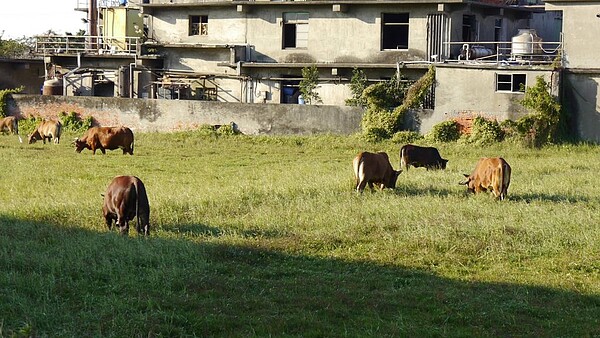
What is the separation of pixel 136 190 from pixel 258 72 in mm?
26966

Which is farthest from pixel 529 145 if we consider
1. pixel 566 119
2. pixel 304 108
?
pixel 304 108

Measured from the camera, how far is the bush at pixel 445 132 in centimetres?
3338

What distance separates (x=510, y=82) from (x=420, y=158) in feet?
29.9

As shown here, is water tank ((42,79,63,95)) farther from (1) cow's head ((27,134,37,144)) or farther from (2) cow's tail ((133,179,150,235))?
(2) cow's tail ((133,179,150,235))

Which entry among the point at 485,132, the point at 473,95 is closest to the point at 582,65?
the point at 473,95

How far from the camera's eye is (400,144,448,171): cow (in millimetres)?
25562

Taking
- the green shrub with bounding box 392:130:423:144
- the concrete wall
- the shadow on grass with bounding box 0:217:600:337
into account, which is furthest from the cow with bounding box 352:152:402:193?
the concrete wall

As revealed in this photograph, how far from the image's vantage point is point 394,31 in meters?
39.5

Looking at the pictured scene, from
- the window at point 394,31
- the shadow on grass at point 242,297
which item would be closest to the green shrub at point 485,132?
the window at point 394,31

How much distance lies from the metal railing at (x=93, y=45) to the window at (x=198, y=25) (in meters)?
2.35

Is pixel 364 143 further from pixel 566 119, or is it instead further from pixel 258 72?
pixel 258 72

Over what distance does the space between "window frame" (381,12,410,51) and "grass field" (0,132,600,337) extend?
1683 centimetres

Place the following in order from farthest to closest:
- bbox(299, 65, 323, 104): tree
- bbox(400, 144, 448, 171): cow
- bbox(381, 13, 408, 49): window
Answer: bbox(381, 13, 408, 49): window
bbox(299, 65, 323, 104): tree
bbox(400, 144, 448, 171): cow

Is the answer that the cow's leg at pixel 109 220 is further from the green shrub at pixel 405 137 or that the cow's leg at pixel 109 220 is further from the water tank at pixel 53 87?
the water tank at pixel 53 87
